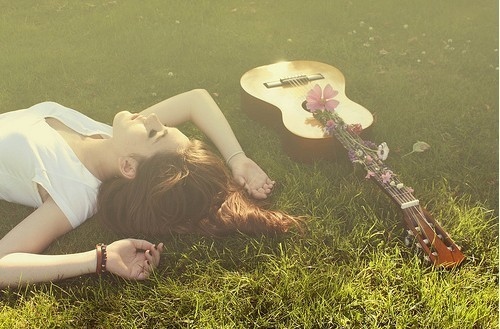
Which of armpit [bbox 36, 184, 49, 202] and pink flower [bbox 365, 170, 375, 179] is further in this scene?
pink flower [bbox 365, 170, 375, 179]

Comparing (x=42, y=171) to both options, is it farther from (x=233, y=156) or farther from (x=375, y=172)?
(x=375, y=172)

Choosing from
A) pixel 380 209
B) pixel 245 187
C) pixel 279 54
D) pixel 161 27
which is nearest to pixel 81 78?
pixel 161 27

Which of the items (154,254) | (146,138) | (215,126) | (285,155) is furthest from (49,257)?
(285,155)

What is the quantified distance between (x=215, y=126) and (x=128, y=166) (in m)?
0.82

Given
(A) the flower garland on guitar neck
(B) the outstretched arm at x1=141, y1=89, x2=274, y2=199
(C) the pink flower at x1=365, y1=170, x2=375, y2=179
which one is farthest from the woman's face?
(C) the pink flower at x1=365, y1=170, x2=375, y2=179

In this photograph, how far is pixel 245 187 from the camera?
11.2ft

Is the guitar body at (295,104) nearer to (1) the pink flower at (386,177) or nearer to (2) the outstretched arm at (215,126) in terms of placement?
(2) the outstretched arm at (215,126)

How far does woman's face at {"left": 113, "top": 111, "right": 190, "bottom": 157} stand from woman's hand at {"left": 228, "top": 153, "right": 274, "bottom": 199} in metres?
0.46

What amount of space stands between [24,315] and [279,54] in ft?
11.0

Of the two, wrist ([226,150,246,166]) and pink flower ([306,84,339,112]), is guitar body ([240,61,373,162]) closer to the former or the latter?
pink flower ([306,84,339,112])

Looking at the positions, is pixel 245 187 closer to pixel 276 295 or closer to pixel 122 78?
pixel 276 295

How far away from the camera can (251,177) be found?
3.45 meters

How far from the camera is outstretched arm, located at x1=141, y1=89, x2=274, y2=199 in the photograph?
344cm

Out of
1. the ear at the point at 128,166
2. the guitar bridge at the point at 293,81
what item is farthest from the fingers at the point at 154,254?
the guitar bridge at the point at 293,81
